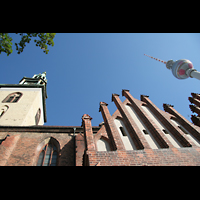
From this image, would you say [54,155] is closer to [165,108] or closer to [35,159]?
[35,159]

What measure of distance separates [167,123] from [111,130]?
344cm

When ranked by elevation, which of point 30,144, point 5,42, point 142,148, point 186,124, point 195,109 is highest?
point 5,42

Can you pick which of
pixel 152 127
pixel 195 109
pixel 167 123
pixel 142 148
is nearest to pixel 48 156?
pixel 142 148

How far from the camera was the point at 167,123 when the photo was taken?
716 cm

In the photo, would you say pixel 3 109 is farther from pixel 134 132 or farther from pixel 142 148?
pixel 142 148

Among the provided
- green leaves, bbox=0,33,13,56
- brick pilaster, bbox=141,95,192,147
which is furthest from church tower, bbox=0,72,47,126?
brick pilaster, bbox=141,95,192,147

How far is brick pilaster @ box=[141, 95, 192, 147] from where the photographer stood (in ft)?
20.1

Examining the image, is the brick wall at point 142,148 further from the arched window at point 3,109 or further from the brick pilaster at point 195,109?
the arched window at point 3,109

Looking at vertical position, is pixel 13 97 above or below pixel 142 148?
above

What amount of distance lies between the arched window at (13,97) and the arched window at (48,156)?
38.2ft

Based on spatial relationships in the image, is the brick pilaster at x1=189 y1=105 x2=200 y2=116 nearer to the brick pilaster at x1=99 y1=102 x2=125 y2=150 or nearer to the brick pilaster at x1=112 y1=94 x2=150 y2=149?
the brick pilaster at x1=112 y1=94 x2=150 y2=149
